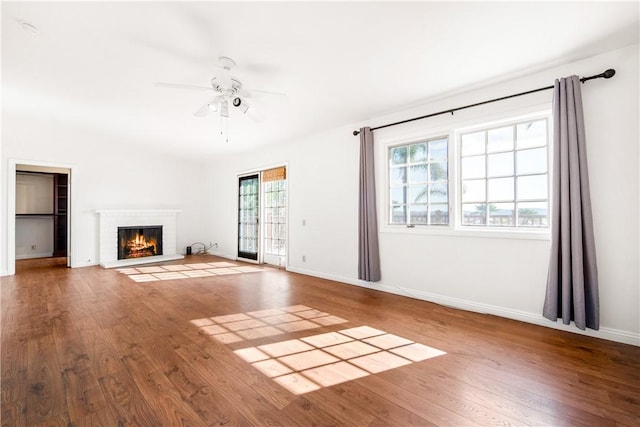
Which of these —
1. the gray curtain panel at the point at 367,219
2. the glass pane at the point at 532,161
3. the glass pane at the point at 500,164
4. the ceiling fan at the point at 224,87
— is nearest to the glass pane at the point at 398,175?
the gray curtain panel at the point at 367,219

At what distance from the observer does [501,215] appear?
3207 millimetres

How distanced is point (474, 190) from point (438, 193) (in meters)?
0.43

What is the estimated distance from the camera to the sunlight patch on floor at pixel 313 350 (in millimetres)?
1979

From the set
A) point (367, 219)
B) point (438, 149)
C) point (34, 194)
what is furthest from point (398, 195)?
point (34, 194)

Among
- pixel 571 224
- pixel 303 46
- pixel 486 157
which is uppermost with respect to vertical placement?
pixel 303 46

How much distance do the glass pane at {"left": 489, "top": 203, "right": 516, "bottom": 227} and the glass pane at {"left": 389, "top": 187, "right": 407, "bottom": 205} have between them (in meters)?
1.10

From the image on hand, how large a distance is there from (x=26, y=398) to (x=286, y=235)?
413 cm

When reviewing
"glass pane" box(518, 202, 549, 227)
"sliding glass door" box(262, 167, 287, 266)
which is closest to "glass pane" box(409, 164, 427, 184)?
"glass pane" box(518, 202, 549, 227)

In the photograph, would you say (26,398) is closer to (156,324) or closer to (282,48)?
(156,324)

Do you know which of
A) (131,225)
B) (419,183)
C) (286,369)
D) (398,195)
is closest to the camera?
(286,369)

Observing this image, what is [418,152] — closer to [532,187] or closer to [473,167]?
[473,167]

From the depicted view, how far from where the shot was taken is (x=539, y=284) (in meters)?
2.86

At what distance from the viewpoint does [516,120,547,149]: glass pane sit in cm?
296

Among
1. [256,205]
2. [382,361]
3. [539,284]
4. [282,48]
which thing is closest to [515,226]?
[539,284]
